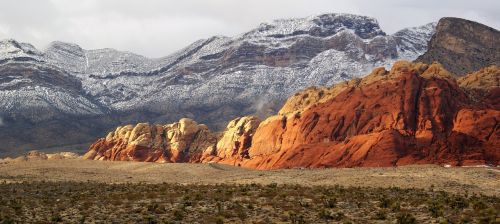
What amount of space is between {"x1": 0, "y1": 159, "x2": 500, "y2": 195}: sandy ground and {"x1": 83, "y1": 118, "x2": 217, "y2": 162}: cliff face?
4671cm

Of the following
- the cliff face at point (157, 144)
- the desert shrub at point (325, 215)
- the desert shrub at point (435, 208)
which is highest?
the cliff face at point (157, 144)

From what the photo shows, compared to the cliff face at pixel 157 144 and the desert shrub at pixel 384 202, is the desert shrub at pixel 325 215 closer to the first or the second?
the desert shrub at pixel 384 202

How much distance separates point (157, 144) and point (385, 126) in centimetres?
6236

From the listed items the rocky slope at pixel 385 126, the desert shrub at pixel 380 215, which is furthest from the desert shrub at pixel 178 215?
the rocky slope at pixel 385 126

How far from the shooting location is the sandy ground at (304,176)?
70.9 meters

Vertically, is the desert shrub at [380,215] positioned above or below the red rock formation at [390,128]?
below

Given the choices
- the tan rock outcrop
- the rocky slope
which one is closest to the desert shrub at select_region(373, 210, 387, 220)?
the rocky slope

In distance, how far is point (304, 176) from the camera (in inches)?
3191

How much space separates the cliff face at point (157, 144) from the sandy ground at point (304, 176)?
46.7 m

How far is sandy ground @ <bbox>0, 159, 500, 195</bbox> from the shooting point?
233ft

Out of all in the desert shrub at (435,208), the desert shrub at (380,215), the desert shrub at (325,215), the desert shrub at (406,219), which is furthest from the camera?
the desert shrub at (435,208)

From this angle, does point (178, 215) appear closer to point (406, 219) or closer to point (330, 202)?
point (330, 202)

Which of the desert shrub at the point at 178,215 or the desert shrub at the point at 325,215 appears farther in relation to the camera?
the desert shrub at the point at 325,215

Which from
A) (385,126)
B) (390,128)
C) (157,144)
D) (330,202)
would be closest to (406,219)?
(330,202)
